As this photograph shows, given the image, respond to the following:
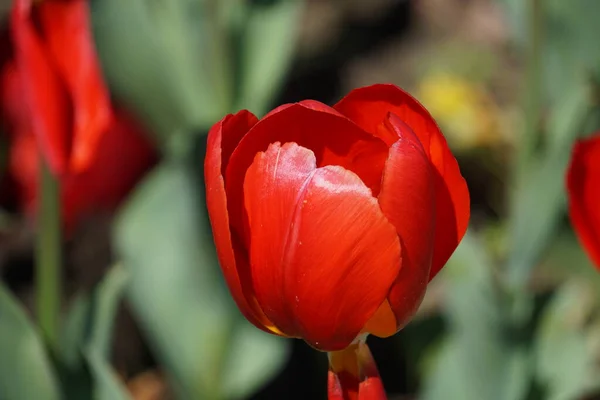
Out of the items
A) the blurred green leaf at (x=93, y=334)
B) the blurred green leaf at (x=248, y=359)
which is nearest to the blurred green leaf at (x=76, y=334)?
the blurred green leaf at (x=93, y=334)

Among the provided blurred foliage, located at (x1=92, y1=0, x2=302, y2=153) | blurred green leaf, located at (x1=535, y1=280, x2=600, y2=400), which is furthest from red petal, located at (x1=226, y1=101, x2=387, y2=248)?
blurred foliage, located at (x1=92, y1=0, x2=302, y2=153)

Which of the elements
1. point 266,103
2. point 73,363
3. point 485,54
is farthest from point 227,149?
point 485,54

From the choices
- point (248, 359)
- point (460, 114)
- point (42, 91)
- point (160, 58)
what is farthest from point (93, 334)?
point (460, 114)

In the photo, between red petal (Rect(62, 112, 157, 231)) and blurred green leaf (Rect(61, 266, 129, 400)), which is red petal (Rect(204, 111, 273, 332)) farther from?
red petal (Rect(62, 112, 157, 231))

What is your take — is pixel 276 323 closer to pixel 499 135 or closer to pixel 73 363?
pixel 73 363

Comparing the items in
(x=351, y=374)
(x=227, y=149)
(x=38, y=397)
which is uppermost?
(x=227, y=149)

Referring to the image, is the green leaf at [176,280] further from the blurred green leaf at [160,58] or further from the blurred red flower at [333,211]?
the blurred red flower at [333,211]
